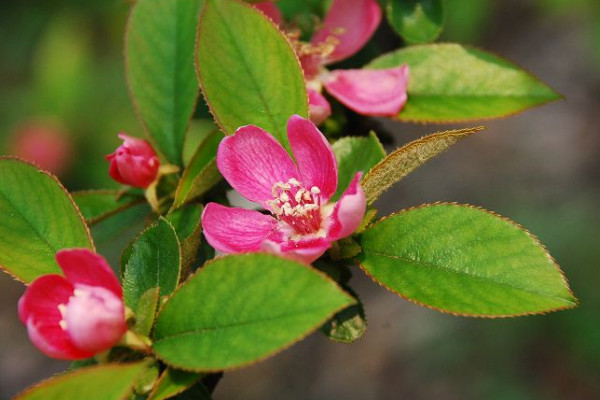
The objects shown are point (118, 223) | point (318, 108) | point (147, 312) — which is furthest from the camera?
point (118, 223)

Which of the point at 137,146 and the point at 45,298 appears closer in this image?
the point at 45,298

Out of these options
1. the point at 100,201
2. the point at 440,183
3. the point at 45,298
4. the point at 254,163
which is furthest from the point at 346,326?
the point at 440,183

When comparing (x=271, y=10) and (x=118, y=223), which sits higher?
(x=271, y=10)

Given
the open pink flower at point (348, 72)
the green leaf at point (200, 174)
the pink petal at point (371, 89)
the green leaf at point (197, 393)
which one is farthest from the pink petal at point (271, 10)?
the green leaf at point (197, 393)

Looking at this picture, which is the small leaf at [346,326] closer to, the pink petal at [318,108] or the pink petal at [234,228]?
the pink petal at [234,228]

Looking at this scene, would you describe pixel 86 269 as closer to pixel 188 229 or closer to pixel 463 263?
pixel 188 229

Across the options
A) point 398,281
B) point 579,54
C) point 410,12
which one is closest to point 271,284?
point 398,281

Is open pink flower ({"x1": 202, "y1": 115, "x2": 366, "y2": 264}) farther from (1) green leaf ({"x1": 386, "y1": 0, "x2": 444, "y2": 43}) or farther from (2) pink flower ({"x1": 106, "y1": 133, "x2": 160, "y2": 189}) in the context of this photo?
(1) green leaf ({"x1": 386, "y1": 0, "x2": 444, "y2": 43})

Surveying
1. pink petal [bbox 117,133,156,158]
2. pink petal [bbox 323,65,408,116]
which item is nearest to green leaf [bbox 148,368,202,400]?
pink petal [bbox 117,133,156,158]
